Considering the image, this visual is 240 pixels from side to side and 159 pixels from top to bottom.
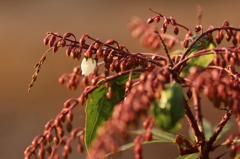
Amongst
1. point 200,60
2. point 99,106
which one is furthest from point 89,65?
point 200,60

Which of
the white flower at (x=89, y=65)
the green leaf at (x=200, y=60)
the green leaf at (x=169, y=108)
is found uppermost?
the white flower at (x=89, y=65)

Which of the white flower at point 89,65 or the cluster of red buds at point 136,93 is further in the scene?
the white flower at point 89,65

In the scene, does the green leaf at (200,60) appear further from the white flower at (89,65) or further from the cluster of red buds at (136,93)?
the white flower at (89,65)

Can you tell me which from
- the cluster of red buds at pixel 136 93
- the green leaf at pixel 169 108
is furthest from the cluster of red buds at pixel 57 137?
the green leaf at pixel 169 108

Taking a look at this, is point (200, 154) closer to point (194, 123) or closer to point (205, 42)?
point (194, 123)

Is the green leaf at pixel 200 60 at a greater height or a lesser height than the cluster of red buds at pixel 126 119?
greater

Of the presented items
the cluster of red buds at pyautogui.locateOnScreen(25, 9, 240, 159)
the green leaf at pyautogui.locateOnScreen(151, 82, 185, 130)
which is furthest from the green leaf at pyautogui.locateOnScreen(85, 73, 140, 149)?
the green leaf at pyautogui.locateOnScreen(151, 82, 185, 130)

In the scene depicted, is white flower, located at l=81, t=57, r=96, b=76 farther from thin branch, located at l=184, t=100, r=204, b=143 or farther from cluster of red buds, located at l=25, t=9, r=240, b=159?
thin branch, located at l=184, t=100, r=204, b=143
